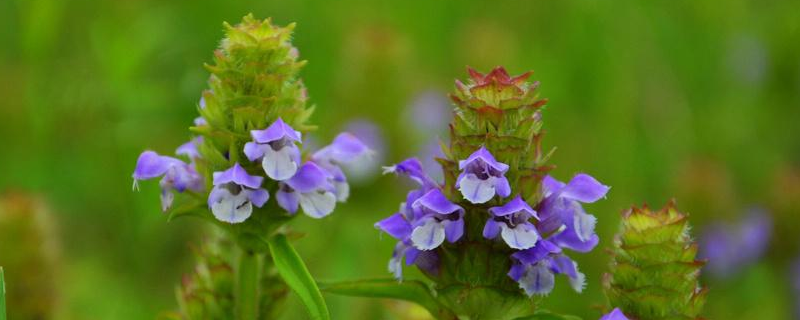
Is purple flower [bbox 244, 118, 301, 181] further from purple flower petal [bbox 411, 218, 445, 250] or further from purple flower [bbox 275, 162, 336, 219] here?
purple flower petal [bbox 411, 218, 445, 250]

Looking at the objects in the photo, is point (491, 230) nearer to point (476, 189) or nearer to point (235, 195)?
point (476, 189)

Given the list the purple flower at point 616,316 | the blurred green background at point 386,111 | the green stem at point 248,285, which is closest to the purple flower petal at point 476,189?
the purple flower at point 616,316

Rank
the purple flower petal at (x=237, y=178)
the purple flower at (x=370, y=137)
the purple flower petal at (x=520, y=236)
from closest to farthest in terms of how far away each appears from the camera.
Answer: the purple flower petal at (x=520, y=236) → the purple flower petal at (x=237, y=178) → the purple flower at (x=370, y=137)

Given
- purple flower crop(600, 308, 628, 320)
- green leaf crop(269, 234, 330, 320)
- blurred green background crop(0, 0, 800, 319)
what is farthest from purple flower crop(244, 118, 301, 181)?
blurred green background crop(0, 0, 800, 319)

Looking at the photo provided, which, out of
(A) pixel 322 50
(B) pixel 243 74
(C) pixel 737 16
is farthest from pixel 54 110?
(C) pixel 737 16

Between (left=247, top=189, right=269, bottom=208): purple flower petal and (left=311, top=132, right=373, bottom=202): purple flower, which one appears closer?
(left=247, top=189, right=269, bottom=208): purple flower petal

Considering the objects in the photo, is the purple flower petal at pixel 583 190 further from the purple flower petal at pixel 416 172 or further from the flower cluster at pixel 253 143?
the flower cluster at pixel 253 143

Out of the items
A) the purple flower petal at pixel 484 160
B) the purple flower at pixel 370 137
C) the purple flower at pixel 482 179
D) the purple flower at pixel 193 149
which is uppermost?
the purple flower petal at pixel 484 160
